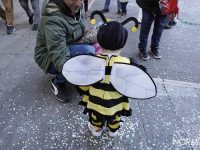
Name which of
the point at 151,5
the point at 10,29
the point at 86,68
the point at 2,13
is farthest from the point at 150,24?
the point at 2,13

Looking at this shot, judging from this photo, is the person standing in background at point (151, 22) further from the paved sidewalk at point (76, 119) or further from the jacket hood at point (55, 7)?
the jacket hood at point (55, 7)

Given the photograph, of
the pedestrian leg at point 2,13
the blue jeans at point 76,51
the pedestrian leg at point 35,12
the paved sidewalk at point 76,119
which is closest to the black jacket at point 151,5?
the paved sidewalk at point 76,119

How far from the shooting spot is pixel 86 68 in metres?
1.73

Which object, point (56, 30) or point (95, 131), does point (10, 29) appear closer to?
point (56, 30)

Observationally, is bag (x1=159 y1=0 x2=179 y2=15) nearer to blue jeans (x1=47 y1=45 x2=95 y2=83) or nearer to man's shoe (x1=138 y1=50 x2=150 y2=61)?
man's shoe (x1=138 y1=50 x2=150 y2=61)

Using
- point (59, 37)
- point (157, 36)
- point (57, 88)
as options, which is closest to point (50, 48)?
point (59, 37)

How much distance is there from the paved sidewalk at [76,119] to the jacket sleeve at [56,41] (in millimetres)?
488

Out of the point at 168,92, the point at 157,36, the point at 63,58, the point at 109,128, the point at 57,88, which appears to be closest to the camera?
the point at 109,128

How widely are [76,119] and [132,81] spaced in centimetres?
88

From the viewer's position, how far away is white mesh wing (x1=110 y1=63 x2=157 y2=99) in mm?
1681

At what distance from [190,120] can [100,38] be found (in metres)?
1.27

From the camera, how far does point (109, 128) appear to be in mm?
2146

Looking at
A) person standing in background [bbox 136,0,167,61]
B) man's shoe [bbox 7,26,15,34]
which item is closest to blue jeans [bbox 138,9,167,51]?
person standing in background [bbox 136,0,167,61]

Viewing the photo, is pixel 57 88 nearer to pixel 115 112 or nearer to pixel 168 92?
pixel 115 112
